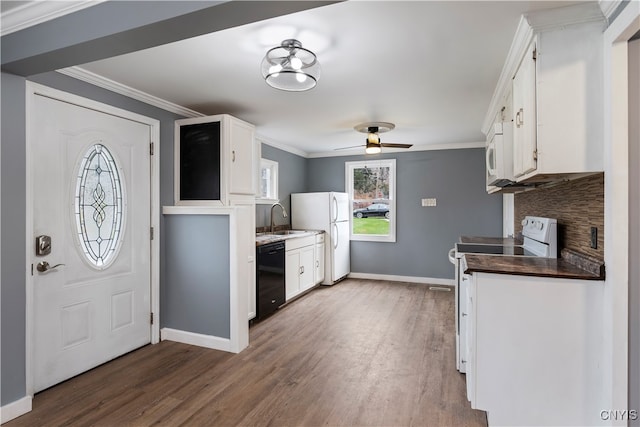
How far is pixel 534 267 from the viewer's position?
1.93 meters

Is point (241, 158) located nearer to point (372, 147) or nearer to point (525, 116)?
point (372, 147)

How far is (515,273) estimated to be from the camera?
5.95 feet

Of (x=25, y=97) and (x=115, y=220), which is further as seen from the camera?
(x=115, y=220)

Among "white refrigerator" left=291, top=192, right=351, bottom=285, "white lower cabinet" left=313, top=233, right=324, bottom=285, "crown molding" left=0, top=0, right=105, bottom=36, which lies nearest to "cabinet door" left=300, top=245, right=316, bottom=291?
"white lower cabinet" left=313, top=233, right=324, bottom=285

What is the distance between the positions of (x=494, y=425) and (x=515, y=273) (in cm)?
85

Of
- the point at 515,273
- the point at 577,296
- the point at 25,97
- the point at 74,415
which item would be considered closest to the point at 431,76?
the point at 515,273

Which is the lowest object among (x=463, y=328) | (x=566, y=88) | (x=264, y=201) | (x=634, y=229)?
(x=463, y=328)

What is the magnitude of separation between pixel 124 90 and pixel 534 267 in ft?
10.8

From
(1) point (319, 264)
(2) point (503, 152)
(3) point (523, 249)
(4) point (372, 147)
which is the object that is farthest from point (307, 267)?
(2) point (503, 152)

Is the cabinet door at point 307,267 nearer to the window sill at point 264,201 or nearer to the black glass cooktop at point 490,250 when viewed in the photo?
the window sill at point 264,201

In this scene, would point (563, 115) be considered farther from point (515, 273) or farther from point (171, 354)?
point (171, 354)

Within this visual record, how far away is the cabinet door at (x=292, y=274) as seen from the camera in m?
4.46

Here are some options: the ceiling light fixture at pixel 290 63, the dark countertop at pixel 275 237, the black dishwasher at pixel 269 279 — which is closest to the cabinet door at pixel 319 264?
the dark countertop at pixel 275 237

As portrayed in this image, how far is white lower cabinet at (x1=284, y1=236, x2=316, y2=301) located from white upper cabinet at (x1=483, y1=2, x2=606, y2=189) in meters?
3.21
